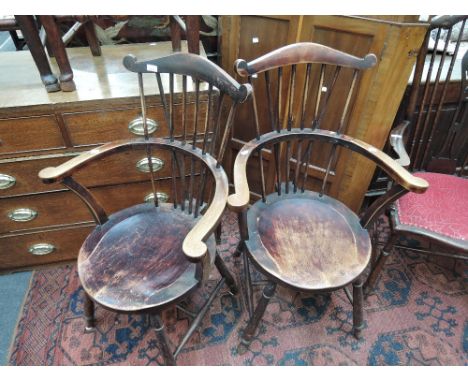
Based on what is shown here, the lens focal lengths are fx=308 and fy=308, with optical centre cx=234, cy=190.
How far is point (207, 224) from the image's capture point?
92 centimetres

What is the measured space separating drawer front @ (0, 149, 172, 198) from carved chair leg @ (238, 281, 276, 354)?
0.75m

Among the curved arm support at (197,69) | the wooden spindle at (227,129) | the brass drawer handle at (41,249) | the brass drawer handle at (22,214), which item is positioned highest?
the curved arm support at (197,69)

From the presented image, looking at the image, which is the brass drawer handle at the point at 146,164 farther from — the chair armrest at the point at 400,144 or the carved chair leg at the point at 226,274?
the chair armrest at the point at 400,144

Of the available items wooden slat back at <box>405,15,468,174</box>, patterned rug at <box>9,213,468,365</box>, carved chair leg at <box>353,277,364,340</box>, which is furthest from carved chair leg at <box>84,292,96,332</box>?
wooden slat back at <box>405,15,468,174</box>

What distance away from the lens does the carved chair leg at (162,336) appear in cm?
110

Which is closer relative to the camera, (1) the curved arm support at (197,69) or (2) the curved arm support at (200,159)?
(2) the curved arm support at (200,159)

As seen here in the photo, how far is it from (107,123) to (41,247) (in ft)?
2.73

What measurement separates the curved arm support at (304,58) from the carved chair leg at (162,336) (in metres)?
0.94

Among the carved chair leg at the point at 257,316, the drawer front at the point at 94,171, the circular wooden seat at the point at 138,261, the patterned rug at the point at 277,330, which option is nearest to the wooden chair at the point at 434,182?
the patterned rug at the point at 277,330

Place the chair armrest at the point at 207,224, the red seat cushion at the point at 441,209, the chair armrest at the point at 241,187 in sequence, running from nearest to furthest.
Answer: the chair armrest at the point at 207,224 → the chair armrest at the point at 241,187 → the red seat cushion at the point at 441,209

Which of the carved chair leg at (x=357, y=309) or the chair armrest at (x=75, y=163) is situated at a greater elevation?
the chair armrest at (x=75, y=163)

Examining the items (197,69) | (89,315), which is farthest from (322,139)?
(89,315)

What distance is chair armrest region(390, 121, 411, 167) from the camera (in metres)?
1.26
